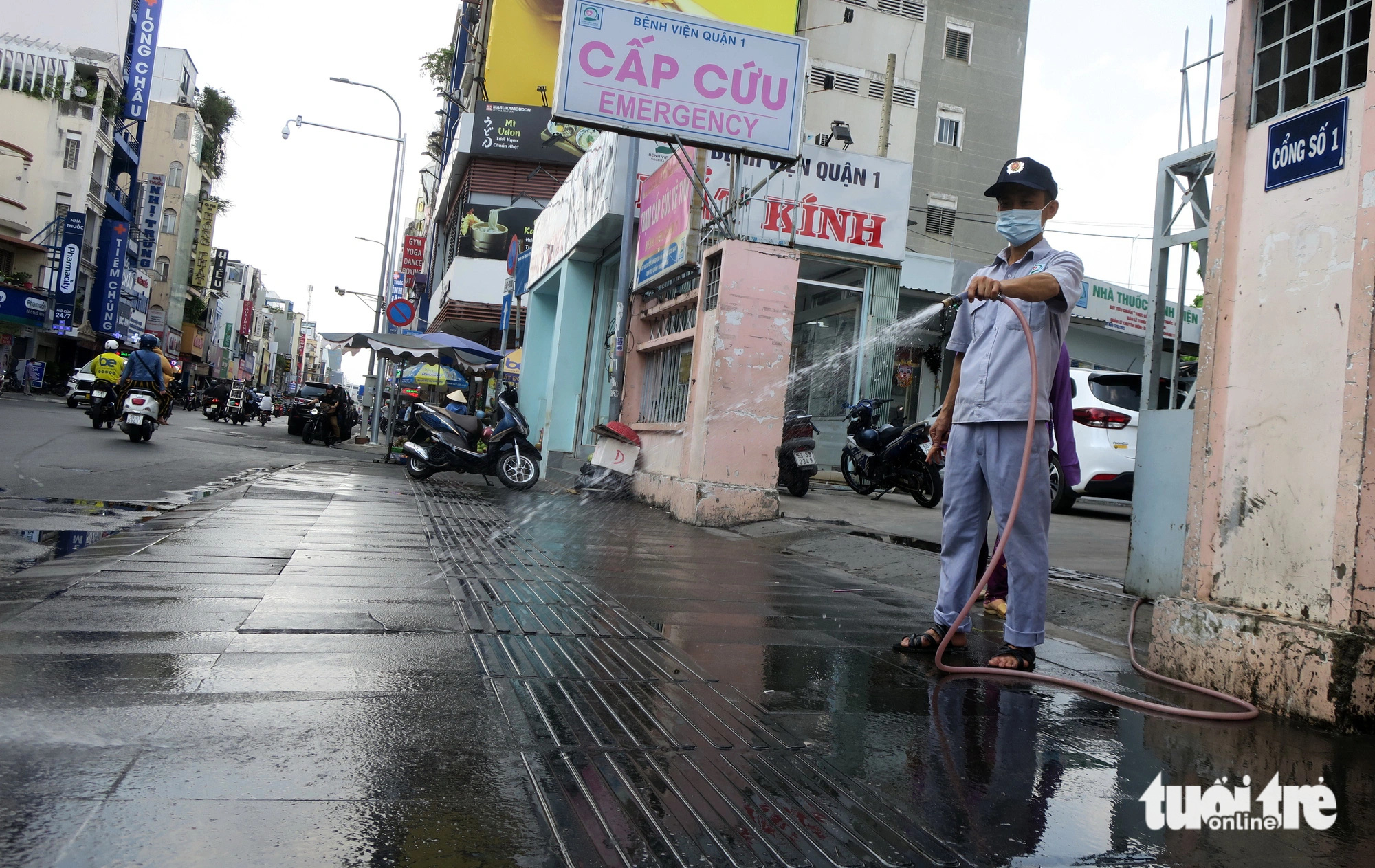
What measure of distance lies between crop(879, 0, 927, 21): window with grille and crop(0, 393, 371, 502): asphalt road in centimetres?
1860

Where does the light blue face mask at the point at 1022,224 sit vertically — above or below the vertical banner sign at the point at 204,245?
below

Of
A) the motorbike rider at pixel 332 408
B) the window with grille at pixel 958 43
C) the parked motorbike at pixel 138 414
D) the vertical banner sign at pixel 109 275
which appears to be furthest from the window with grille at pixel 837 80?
the vertical banner sign at pixel 109 275

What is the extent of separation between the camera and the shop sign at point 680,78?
34.3 feet

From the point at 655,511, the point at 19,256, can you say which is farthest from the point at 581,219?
the point at 19,256

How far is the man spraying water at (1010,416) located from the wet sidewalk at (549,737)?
33 cm

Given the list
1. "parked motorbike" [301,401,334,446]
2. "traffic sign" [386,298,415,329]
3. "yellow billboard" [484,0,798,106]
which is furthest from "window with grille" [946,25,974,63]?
"parked motorbike" [301,401,334,446]

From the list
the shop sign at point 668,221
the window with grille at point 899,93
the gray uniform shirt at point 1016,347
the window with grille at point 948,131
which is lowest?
the gray uniform shirt at point 1016,347

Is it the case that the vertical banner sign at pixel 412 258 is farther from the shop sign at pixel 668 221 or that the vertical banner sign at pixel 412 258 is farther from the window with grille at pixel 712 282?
the window with grille at pixel 712 282

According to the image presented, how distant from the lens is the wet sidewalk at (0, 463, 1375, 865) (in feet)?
6.35

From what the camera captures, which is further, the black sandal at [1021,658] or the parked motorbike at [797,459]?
the parked motorbike at [797,459]

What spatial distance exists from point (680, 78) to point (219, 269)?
7494 cm

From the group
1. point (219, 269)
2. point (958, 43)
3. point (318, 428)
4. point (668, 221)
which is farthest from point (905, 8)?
point (219, 269)

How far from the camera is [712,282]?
1016cm

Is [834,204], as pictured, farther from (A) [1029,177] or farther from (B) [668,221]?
(A) [1029,177]
